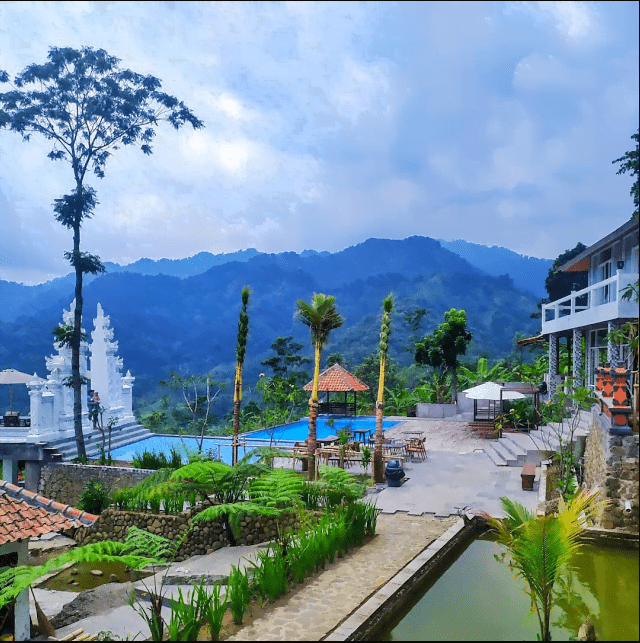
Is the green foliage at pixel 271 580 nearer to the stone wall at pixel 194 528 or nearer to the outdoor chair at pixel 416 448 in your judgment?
the stone wall at pixel 194 528

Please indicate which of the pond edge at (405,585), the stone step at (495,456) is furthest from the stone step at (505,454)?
the pond edge at (405,585)

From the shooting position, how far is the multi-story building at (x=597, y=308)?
12.7 feet

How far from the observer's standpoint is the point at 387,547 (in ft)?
24.2

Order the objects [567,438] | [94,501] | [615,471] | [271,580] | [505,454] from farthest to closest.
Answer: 1. [505,454]
2. [567,438]
3. [94,501]
4. [615,471]
5. [271,580]

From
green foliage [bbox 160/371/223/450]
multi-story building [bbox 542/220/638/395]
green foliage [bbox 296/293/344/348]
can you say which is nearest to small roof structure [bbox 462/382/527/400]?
multi-story building [bbox 542/220/638/395]

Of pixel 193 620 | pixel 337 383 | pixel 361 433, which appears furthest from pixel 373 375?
pixel 193 620

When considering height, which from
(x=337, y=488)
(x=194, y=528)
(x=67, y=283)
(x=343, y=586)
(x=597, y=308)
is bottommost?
(x=194, y=528)

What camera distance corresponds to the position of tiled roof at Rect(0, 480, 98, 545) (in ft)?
18.9

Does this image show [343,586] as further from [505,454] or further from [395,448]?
[395,448]

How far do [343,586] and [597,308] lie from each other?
16.4 feet

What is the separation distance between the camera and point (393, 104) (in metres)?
5.93

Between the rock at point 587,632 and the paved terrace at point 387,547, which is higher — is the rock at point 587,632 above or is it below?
above

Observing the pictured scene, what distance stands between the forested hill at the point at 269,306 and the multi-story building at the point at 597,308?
3917cm

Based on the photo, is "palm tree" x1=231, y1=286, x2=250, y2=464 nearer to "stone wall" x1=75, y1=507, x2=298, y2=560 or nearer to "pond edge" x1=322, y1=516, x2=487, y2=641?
"stone wall" x1=75, y1=507, x2=298, y2=560
